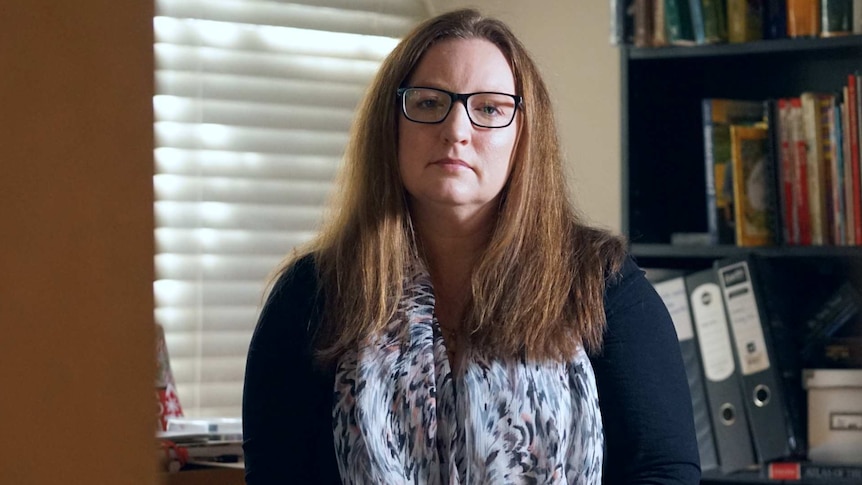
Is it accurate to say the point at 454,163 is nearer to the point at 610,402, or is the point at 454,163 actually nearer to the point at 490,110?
the point at 490,110

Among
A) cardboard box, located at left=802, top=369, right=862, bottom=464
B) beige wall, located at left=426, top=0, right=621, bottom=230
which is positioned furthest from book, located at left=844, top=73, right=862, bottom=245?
beige wall, located at left=426, top=0, right=621, bottom=230

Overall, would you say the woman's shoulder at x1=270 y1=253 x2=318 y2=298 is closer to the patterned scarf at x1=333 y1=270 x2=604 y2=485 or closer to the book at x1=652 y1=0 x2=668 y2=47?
the patterned scarf at x1=333 y1=270 x2=604 y2=485

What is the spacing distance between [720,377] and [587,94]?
73 centimetres

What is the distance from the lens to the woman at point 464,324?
1317 millimetres

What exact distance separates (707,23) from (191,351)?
1.16 m

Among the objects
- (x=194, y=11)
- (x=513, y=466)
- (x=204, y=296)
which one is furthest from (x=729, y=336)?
(x=194, y=11)

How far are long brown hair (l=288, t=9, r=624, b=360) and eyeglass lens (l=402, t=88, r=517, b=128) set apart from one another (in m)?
0.03

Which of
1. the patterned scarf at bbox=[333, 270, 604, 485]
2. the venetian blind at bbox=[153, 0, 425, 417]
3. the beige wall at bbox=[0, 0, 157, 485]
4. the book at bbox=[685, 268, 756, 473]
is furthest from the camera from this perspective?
the venetian blind at bbox=[153, 0, 425, 417]

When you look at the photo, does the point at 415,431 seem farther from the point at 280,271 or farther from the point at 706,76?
the point at 706,76

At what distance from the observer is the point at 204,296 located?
2092 millimetres

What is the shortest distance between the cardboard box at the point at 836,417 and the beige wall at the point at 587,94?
59cm

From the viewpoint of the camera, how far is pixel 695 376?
1930 mm

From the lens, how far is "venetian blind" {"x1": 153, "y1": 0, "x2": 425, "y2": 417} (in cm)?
207

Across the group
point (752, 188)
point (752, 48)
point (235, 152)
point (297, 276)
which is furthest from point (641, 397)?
point (235, 152)
